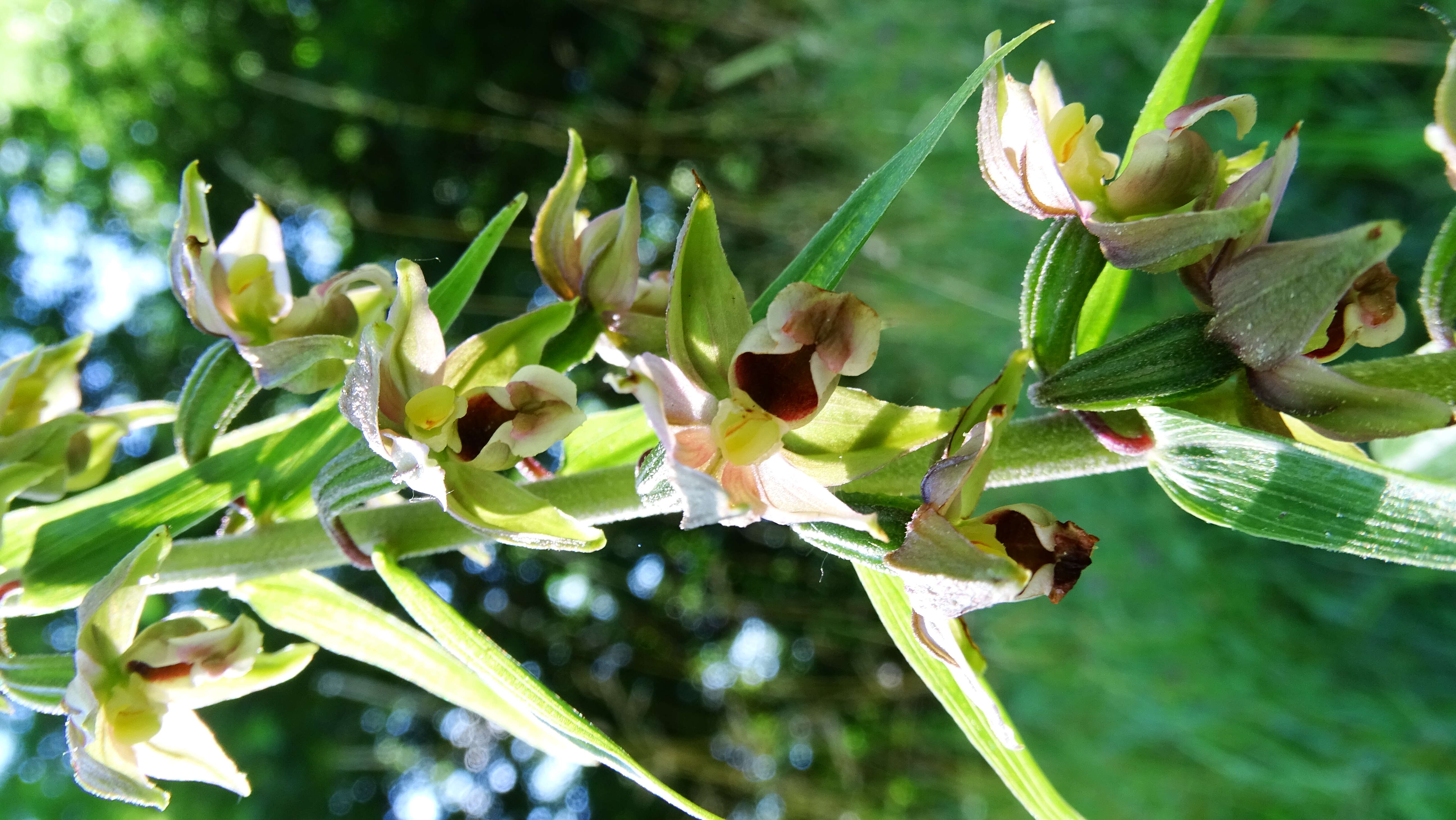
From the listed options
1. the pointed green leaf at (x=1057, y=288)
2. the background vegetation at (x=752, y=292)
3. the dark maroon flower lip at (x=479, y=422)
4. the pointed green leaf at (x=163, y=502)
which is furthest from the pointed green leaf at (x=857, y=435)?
the background vegetation at (x=752, y=292)

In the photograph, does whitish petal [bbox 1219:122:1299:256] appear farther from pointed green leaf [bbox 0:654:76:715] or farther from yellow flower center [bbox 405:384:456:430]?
pointed green leaf [bbox 0:654:76:715]

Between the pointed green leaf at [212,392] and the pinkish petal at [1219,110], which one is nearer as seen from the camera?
the pinkish petal at [1219,110]

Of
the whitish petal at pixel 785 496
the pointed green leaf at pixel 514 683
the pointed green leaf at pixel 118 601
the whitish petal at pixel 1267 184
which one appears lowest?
the pointed green leaf at pixel 118 601

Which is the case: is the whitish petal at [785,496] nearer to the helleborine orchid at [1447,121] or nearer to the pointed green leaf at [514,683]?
the pointed green leaf at [514,683]

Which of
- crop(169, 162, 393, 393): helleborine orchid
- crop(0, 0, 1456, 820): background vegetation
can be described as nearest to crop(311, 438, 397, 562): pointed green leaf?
crop(169, 162, 393, 393): helleborine orchid

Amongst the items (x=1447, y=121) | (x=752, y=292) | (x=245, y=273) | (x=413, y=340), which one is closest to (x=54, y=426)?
(x=245, y=273)
